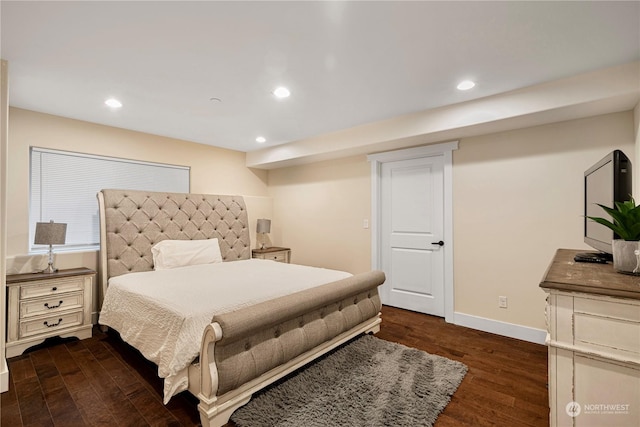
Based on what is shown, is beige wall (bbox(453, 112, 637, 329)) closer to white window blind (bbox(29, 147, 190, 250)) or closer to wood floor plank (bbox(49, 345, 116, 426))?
wood floor plank (bbox(49, 345, 116, 426))

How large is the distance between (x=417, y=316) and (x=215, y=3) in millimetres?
3556

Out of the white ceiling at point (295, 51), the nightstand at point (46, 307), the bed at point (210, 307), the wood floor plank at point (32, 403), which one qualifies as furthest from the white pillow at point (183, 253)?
the white ceiling at point (295, 51)

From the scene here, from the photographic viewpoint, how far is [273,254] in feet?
15.1

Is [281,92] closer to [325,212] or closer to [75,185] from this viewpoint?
[325,212]

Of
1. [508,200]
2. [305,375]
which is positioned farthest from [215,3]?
[508,200]

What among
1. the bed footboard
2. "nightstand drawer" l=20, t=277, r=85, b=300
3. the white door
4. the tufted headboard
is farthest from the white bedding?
the white door

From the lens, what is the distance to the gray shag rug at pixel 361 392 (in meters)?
1.71

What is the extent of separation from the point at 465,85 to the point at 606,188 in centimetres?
129

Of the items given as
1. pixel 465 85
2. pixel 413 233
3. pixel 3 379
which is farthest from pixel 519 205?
pixel 3 379

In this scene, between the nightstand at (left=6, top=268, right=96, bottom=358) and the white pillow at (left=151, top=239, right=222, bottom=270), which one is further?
the white pillow at (left=151, top=239, right=222, bottom=270)

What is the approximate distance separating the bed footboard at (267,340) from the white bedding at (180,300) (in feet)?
0.58

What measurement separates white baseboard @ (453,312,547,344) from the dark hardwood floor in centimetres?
9

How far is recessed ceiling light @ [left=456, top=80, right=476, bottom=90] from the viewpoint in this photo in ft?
7.84

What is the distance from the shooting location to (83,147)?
3.26 meters
